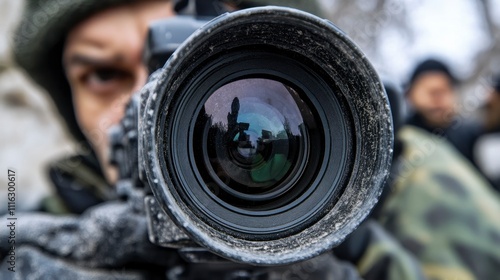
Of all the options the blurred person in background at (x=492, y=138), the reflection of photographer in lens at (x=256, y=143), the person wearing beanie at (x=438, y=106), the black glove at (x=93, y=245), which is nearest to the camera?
the reflection of photographer in lens at (x=256, y=143)

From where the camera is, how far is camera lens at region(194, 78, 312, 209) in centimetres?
67

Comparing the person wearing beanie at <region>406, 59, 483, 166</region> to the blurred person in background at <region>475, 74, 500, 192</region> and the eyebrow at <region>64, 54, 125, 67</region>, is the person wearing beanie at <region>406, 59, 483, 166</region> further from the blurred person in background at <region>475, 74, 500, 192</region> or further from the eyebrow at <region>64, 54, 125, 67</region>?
the eyebrow at <region>64, 54, 125, 67</region>

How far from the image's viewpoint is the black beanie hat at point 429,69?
2.73 meters

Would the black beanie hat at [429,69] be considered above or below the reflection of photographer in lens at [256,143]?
above

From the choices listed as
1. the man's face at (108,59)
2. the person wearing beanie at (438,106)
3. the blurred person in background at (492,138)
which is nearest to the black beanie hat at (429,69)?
the person wearing beanie at (438,106)

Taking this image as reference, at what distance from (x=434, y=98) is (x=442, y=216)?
1.24 m

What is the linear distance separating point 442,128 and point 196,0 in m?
1.68

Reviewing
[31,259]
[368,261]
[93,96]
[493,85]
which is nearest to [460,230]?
[368,261]

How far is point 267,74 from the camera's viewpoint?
705mm

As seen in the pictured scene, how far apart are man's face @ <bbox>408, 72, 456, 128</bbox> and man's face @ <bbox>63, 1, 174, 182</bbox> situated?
1422mm

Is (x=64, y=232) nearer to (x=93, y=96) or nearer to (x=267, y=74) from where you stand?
(x=267, y=74)

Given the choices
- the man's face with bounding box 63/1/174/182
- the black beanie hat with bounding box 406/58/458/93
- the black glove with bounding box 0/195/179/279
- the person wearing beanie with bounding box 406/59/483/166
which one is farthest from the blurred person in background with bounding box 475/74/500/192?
the black glove with bounding box 0/195/179/279

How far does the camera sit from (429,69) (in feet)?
9.02

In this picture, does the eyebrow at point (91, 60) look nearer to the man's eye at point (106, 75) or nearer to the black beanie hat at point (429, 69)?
the man's eye at point (106, 75)
